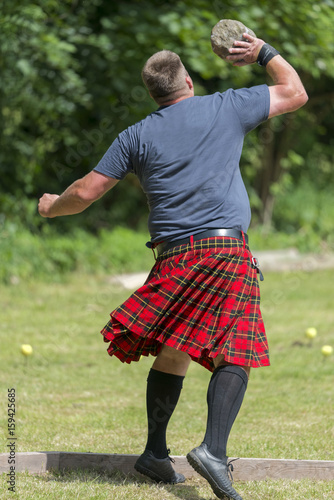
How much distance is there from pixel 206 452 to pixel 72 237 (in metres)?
8.04

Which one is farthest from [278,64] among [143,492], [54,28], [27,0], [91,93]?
[91,93]

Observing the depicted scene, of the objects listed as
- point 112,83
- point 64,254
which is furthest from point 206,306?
point 112,83

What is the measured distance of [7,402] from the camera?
15.1ft

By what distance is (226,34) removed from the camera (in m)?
3.13

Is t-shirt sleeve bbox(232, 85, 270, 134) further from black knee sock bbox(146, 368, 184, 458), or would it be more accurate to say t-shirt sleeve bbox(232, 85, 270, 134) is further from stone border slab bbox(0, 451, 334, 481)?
stone border slab bbox(0, 451, 334, 481)

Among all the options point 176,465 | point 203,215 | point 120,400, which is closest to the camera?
point 203,215

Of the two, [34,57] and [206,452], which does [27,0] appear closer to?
[34,57]

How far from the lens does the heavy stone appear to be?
3121mm

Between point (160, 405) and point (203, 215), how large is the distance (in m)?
0.87

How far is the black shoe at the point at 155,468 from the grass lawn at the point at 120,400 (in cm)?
5

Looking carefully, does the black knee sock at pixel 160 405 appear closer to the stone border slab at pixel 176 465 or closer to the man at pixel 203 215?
the stone border slab at pixel 176 465

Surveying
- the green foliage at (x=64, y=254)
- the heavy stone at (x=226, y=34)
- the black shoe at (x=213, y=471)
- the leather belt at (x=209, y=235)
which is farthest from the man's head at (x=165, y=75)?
the green foliage at (x=64, y=254)

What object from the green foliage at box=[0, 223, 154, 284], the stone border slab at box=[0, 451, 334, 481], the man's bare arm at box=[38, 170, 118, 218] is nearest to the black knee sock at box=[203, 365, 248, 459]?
the stone border slab at box=[0, 451, 334, 481]

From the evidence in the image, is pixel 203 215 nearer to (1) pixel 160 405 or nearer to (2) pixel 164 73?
(2) pixel 164 73
